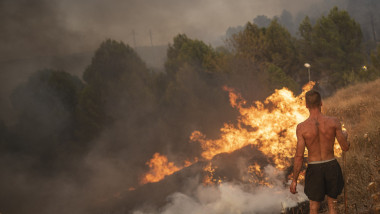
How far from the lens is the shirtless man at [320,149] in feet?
11.7

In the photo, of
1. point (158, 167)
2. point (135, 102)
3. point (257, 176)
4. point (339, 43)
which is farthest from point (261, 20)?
point (257, 176)

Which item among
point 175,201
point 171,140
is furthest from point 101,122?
point 175,201

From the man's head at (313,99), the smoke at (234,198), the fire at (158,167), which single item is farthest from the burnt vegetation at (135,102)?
the man's head at (313,99)

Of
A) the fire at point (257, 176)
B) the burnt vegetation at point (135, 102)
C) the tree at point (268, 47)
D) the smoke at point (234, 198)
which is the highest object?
the tree at point (268, 47)

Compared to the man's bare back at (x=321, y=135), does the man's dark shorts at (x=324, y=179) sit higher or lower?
lower

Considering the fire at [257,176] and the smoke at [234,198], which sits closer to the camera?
the smoke at [234,198]

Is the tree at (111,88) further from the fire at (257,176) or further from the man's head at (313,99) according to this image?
the man's head at (313,99)

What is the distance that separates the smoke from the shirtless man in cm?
344

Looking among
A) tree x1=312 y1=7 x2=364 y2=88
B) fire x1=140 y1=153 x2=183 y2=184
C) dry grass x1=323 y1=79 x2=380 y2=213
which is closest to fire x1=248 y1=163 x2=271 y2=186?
dry grass x1=323 y1=79 x2=380 y2=213

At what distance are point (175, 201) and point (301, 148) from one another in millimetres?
5658

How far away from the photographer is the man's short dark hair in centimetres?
355

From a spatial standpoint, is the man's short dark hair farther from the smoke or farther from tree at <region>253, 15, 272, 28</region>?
tree at <region>253, 15, 272, 28</region>

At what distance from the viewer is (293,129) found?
30.8ft

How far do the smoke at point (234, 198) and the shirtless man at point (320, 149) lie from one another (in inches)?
135
